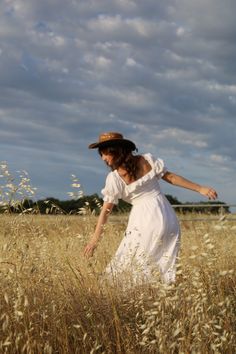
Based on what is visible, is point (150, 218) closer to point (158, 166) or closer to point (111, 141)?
point (158, 166)

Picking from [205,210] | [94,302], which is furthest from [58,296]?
[205,210]

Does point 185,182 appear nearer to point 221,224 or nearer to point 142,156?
point 142,156

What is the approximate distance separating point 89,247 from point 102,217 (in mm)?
327

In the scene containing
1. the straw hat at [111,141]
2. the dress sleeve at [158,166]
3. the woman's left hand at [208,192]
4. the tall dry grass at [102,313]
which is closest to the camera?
the tall dry grass at [102,313]

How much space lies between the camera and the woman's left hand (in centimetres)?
495

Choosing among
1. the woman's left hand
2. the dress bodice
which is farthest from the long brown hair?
the woman's left hand

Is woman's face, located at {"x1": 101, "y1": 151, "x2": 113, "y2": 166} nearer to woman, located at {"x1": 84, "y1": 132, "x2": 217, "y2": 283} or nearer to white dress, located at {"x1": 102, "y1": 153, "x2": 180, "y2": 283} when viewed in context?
woman, located at {"x1": 84, "y1": 132, "x2": 217, "y2": 283}

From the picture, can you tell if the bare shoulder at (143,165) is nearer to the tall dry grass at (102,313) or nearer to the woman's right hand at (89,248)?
the woman's right hand at (89,248)

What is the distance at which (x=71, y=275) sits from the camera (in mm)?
4633

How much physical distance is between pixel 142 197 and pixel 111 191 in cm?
33

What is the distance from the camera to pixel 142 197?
18.0 ft

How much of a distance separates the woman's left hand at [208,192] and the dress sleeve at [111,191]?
76 cm

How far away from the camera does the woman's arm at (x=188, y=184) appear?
4.97 metres

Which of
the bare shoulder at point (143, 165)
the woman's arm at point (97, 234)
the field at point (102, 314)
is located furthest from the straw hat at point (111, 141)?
the field at point (102, 314)
